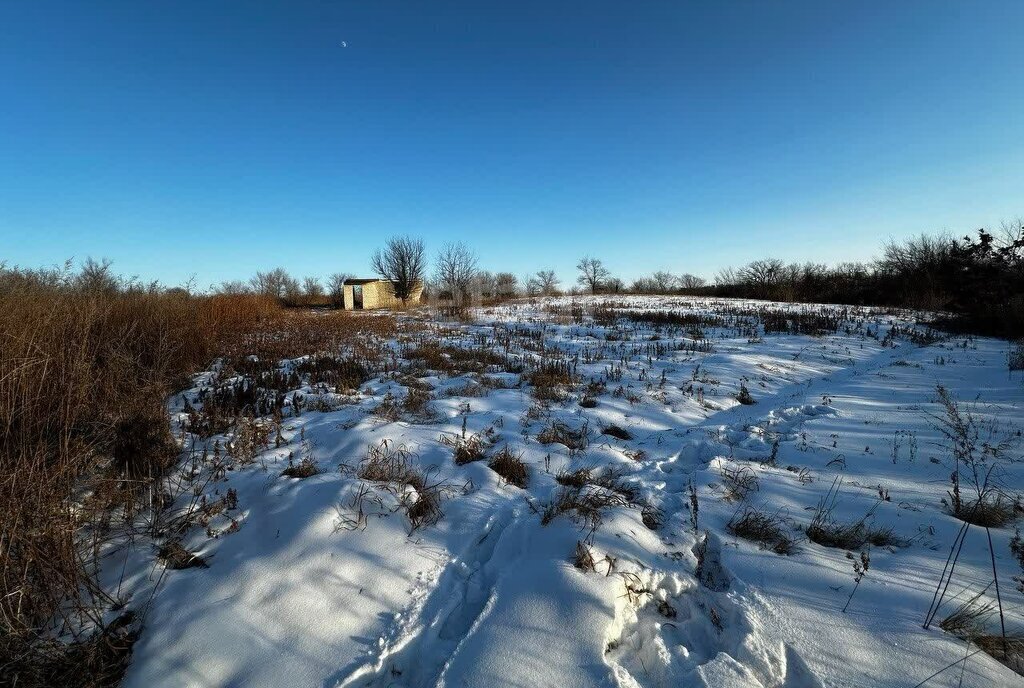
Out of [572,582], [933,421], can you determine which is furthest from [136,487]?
[933,421]

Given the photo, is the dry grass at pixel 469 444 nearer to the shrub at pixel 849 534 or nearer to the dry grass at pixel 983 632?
the shrub at pixel 849 534

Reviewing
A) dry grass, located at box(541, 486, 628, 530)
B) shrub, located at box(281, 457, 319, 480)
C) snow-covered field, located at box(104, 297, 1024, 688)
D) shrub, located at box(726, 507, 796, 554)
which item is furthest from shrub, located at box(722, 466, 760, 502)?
shrub, located at box(281, 457, 319, 480)

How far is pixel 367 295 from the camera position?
132ft

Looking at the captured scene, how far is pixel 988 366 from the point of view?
7930mm

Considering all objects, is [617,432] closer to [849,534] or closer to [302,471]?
[849,534]

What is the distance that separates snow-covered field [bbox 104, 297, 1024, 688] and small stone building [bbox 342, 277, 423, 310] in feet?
118

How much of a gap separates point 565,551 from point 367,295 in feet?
135

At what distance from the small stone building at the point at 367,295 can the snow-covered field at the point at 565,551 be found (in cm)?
3608

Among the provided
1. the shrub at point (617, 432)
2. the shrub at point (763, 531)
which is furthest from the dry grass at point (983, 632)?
the shrub at point (617, 432)

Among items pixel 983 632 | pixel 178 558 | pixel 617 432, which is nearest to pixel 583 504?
pixel 617 432

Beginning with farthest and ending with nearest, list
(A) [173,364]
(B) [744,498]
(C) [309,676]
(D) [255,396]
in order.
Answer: (A) [173,364], (D) [255,396], (B) [744,498], (C) [309,676]

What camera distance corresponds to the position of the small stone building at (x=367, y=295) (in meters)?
39.6

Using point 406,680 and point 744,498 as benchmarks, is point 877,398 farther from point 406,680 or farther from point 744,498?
point 406,680

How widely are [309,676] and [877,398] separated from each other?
27.3ft
